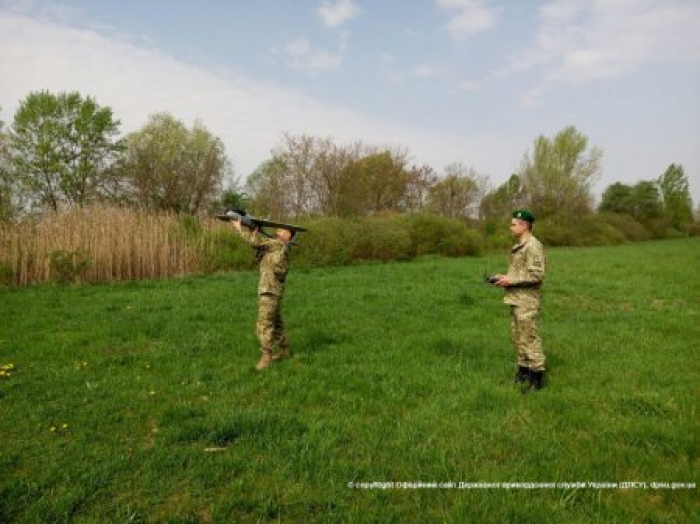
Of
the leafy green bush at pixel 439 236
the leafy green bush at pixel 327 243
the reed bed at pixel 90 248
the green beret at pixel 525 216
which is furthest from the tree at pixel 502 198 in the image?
the green beret at pixel 525 216

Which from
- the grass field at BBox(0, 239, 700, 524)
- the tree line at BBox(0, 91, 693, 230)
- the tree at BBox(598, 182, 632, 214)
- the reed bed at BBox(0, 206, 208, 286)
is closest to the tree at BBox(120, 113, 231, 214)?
the tree line at BBox(0, 91, 693, 230)

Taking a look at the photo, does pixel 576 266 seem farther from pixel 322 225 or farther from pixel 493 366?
pixel 493 366

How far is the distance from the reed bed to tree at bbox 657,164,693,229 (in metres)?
73.7

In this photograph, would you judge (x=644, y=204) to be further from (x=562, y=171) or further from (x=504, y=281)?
(x=504, y=281)

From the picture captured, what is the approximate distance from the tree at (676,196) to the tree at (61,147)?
238ft

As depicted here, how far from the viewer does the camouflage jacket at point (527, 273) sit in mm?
5805

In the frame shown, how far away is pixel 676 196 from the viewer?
73.2 m

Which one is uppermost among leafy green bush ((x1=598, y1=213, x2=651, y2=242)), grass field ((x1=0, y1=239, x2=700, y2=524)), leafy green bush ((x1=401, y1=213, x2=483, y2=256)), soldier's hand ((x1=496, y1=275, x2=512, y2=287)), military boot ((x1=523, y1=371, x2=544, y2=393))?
leafy green bush ((x1=598, y1=213, x2=651, y2=242))

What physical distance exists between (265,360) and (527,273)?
12.1ft

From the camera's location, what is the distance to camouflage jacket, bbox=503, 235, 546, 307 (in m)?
5.80

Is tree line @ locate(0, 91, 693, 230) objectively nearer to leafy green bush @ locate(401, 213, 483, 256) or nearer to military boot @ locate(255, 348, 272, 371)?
leafy green bush @ locate(401, 213, 483, 256)

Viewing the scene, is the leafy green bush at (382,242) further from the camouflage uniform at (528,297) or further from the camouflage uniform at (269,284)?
the camouflage uniform at (528,297)

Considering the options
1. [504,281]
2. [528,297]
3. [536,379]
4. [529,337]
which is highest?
[504,281]

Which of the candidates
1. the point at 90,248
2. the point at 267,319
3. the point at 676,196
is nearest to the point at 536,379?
the point at 267,319
